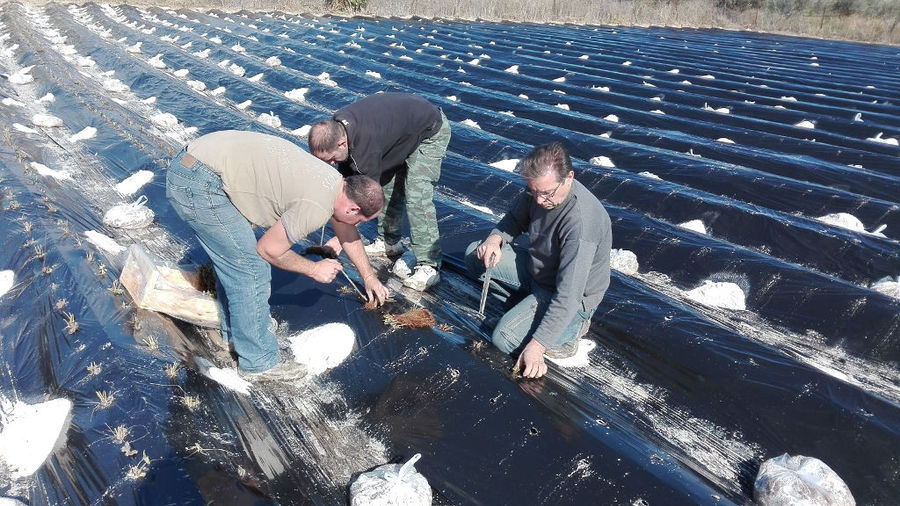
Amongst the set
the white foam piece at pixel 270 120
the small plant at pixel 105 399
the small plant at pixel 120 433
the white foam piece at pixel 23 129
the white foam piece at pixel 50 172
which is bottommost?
the small plant at pixel 120 433

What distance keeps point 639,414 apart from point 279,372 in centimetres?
194

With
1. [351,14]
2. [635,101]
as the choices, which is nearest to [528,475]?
[635,101]

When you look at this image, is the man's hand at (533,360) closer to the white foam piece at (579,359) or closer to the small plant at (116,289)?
the white foam piece at (579,359)

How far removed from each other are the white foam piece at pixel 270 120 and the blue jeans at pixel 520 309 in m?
5.24

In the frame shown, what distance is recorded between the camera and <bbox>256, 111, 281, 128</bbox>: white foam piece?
7.73 metres

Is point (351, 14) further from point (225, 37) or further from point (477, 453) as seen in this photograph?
point (477, 453)

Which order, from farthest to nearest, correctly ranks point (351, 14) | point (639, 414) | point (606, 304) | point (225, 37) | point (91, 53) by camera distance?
point (351, 14), point (225, 37), point (91, 53), point (606, 304), point (639, 414)

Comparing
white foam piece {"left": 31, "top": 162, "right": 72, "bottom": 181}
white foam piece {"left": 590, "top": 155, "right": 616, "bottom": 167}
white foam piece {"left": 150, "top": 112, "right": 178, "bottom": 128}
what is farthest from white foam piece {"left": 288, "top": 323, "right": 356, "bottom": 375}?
white foam piece {"left": 150, "top": 112, "right": 178, "bottom": 128}

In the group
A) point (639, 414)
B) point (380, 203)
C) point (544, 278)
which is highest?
point (380, 203)

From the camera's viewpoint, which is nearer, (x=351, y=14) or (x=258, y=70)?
(x=258, y=70)

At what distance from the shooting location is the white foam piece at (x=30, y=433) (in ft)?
7.83

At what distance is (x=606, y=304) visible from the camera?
366 centimetres

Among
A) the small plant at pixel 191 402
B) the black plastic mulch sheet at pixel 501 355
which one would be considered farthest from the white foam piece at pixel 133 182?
the small plant at pixel 191 402

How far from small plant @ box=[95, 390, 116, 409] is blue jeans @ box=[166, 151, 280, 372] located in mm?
605
